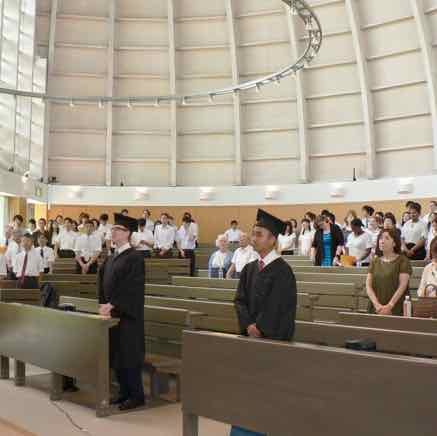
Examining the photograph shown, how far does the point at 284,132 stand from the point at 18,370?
44.0 ft

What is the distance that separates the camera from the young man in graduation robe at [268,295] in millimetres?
3811

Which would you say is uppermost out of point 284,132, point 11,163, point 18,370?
point 284,132

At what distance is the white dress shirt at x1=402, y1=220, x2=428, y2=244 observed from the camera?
30.6 ft

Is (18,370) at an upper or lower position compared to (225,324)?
lower

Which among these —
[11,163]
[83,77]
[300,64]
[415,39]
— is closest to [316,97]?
[415,39]

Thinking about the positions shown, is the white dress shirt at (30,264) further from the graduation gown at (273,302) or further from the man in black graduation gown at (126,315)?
the graduation gown at (273,302)

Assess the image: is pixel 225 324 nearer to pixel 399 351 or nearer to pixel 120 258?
pixel 120 258

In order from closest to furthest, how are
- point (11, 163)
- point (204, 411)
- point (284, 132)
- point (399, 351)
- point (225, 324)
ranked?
point (204, 411)
point (399, 351)
point (225, 324)
point (11, 163)
point (284, 132)

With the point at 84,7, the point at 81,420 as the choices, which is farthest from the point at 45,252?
the point at 84,7

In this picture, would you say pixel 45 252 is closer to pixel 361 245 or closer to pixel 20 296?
pixel 20 296

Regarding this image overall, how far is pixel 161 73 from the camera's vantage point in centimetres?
1866

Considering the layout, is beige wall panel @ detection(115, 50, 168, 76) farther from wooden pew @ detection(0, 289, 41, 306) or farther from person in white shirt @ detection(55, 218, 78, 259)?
wooden pew @ detection(0, 289, 41, 306)

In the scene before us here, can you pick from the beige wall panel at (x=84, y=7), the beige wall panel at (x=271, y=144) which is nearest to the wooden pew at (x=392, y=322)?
the beige wall panel at (x=271, y=144)

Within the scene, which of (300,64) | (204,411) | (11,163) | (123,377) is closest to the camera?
(204,411)
